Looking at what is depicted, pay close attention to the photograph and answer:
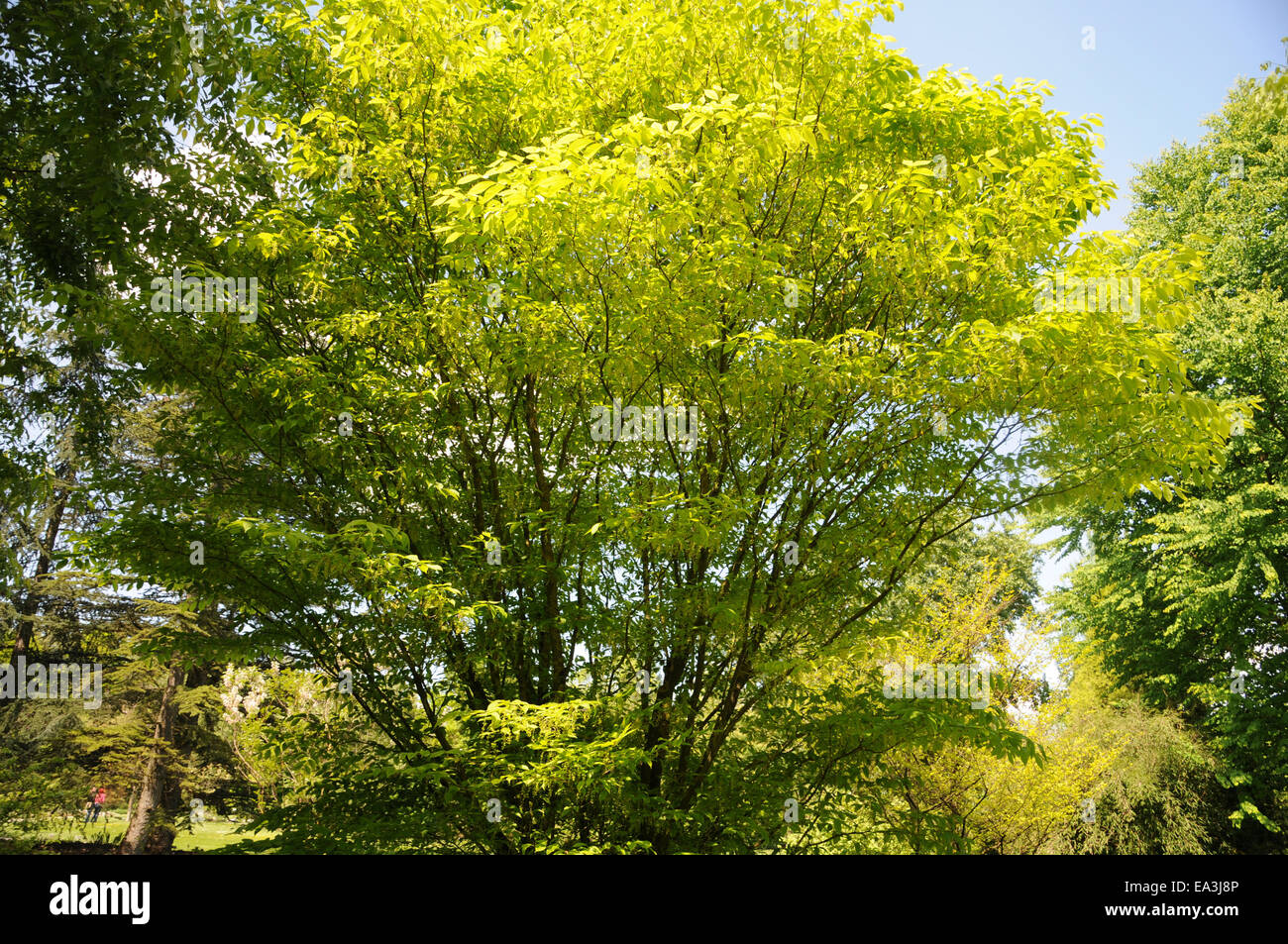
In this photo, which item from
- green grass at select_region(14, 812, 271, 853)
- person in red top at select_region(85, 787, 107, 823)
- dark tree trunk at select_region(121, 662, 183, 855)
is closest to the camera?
green grass at select_region(14, 812, 271, 853)

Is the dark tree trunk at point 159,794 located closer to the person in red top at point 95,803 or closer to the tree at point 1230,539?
the person in red top at point 95,803

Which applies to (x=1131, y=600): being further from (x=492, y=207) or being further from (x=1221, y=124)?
(x=492, y=207)

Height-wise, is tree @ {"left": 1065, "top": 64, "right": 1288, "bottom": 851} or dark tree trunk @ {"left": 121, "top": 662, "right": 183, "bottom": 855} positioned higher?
tree @ {"left": 1065, "top": 64, "right": 1288, "bottom": 851}

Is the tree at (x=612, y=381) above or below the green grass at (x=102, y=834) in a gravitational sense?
above

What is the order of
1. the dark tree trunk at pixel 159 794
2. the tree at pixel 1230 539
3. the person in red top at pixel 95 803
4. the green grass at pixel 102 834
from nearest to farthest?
the green grass at pixel 102 834 → the dark tree trunk at pixel 159 794 → the tree at pixel 1230 539 → the person in red top at pixel 95 803

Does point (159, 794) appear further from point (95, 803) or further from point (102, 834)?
point (102, 834)

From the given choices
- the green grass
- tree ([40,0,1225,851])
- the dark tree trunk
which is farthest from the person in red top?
tree ([40,0,1225,851])

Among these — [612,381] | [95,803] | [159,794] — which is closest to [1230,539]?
[612,381]

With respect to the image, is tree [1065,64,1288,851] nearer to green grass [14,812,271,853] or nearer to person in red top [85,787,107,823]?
green grass [14,812,271,853]

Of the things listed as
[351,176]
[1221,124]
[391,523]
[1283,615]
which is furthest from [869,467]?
[1221,124]

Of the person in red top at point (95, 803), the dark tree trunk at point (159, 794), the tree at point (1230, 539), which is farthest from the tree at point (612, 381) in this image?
the person in red top at point (95, 803)

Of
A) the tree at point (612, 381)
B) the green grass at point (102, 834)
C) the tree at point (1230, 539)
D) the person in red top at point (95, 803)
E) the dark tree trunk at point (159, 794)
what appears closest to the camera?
the tree at point (612, 381)

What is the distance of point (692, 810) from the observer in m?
6.20

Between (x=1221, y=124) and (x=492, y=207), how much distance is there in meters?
23.2
